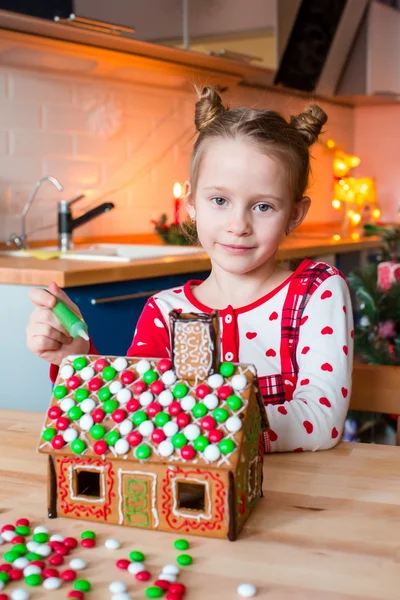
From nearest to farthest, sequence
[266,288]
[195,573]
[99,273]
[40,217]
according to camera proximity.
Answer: [195,573], [266,288], [99,273], [40,217]

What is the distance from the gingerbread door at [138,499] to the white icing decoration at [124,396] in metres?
0.06

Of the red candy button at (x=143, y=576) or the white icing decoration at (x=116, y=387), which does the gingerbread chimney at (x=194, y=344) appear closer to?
the white icing decoration at (x=116, y=387)

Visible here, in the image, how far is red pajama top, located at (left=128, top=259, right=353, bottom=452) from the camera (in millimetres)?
1080

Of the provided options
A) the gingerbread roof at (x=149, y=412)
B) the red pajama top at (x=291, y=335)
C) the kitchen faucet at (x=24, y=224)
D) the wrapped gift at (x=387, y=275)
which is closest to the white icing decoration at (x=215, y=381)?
the gingerbread roof at (x=149, y=412)

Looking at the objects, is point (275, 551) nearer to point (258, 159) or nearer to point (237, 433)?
point (237, 433)

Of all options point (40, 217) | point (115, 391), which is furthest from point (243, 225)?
point (40, 217)

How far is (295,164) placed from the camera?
1.22m

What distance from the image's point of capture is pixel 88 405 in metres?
0.77

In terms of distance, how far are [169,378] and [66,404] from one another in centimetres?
10

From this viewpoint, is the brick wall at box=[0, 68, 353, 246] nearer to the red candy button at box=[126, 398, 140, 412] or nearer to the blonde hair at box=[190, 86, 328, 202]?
the blonde hair at box=[190, 86, 328, 202]

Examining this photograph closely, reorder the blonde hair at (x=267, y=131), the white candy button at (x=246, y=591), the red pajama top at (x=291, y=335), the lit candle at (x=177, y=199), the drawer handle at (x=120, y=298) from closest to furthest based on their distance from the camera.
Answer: the white candy button at (x=246, y=591)
the red pajama top at (x=291, y=335)
the blonde hair at (x=267, y=131)
the drawer handle at (x=120, y=298)
the lit candle at (x=177, y=199)

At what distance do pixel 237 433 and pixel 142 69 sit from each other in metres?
2.69

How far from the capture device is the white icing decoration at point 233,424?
Result: 0.71 meters

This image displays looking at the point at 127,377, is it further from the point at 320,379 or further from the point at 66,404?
the point at 320,379
